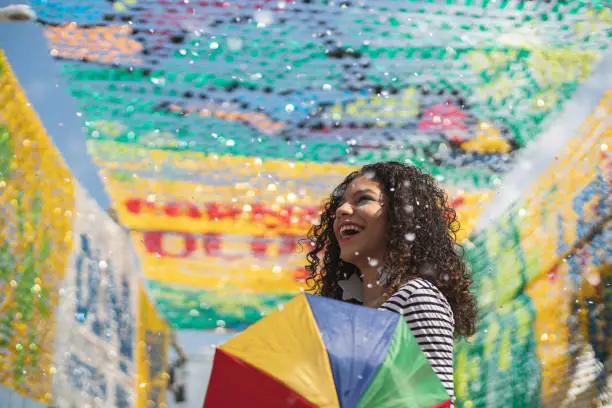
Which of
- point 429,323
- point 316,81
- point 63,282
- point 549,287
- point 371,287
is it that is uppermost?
point 429,323

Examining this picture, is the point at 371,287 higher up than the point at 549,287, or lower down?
Answer: higher up

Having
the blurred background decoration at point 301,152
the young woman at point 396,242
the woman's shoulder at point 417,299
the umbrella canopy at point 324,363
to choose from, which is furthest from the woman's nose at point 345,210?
the blurred background decoration at point 301,152

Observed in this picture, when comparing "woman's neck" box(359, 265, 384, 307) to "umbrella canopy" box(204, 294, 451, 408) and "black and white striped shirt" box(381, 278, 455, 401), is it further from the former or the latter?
"umbrella canopy" box(204, 294, 451, 408)

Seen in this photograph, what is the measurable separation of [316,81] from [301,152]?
0.34 metres

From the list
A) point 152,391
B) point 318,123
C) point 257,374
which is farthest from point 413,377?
point 152,391

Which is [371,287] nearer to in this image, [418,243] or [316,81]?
[418,243]

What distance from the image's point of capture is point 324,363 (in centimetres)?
116

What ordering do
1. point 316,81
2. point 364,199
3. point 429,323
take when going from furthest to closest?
1. point 316,81
2. point 364,199
3. point 429,323

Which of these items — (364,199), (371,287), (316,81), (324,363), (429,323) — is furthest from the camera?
(316,81)

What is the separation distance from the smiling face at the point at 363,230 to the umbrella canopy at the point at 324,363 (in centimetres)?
44

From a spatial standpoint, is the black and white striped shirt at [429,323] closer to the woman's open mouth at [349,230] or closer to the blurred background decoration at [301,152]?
the woman's open mouth at [349,230]

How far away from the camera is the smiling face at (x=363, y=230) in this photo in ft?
5.54

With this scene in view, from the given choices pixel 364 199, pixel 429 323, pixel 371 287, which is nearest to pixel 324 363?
pixel 429 323

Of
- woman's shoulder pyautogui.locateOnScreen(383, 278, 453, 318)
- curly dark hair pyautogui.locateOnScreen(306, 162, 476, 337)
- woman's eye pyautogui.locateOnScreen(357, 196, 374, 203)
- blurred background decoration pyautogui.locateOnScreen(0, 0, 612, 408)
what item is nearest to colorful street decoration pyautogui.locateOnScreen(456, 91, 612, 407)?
blurred background decoration pyautogui.locateOnScreen(0, 0, 612, 408)
